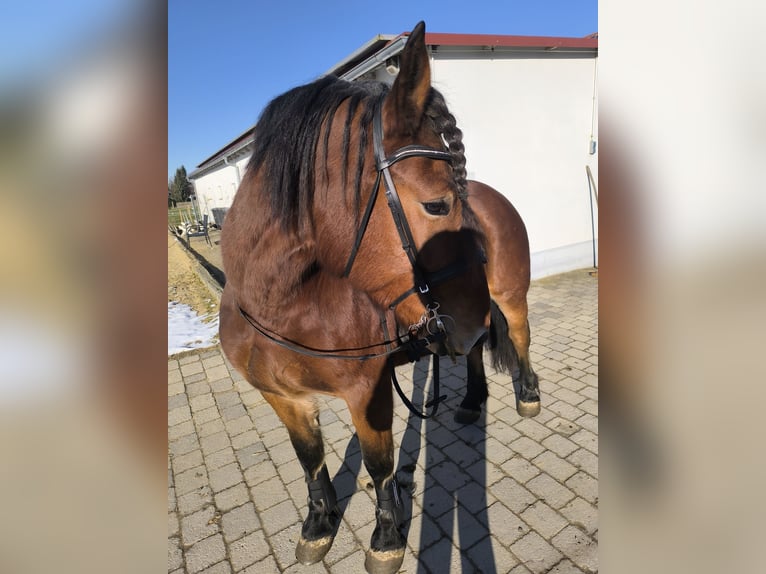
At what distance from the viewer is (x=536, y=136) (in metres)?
7.16

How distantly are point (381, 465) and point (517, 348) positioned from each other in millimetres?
1910

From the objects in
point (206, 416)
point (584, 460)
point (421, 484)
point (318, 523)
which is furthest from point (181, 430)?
point (584, 460)

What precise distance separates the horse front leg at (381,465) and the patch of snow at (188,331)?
379 centimetres

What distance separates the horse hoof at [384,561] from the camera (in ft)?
7.01

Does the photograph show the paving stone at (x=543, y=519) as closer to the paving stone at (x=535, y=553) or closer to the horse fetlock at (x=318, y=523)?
the paving stone at (x=535, y=553)

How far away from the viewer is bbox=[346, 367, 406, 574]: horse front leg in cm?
Result: 203

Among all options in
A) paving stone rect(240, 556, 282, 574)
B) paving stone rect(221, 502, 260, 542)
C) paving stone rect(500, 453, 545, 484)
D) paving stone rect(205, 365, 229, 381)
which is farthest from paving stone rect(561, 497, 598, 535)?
paving stone rect(205, 365, 229, 381)

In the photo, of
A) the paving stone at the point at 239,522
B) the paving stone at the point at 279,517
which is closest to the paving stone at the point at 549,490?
the paving stone at the point at 279,517

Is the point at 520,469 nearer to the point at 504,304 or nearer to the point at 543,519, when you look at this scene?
the point at 543,519

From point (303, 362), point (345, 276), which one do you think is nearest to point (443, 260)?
point (345, 276)
